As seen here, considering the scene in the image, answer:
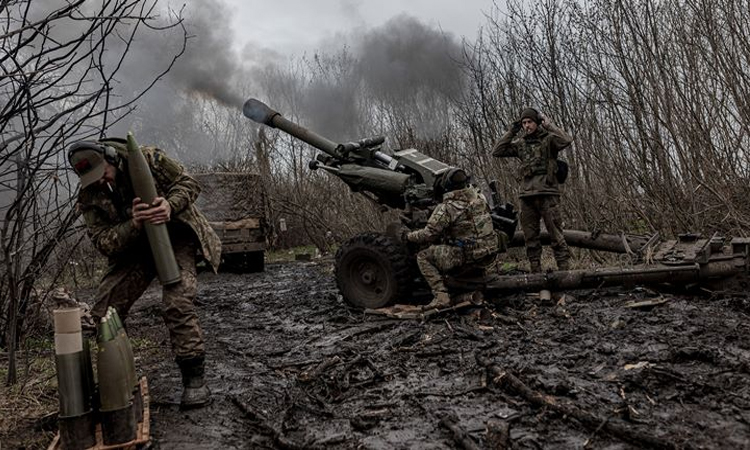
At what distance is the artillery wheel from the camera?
6246 mm

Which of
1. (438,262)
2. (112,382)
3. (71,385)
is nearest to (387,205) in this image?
(438,262)

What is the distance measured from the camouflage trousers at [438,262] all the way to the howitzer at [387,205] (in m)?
0.30

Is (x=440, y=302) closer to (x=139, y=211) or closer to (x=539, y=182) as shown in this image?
(x=539, y=182)

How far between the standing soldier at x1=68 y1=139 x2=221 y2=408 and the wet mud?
399mm

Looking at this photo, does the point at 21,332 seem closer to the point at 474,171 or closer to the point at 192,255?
the point at 192,255

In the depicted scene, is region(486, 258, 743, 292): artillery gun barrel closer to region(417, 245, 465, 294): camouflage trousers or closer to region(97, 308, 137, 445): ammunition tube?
region(417, 245, 465, 294): camouflage trousers

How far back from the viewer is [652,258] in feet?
19.0

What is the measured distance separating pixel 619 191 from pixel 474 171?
2.83 metres

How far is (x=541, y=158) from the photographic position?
6.88 meters

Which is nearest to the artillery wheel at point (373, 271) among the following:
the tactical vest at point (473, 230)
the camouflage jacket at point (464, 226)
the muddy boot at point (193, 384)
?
the camouflage jacket at point (464, 226)

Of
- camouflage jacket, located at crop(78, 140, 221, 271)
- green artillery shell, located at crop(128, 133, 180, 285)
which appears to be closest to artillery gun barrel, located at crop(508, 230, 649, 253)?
camouflage jacket, located at crop(78, 140, 221, 271)

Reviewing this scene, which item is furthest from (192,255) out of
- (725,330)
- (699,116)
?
(699,116)

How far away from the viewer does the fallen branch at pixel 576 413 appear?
108 inches

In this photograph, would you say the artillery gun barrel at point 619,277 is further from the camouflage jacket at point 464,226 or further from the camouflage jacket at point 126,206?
the camouflage jacket at point 126,206
